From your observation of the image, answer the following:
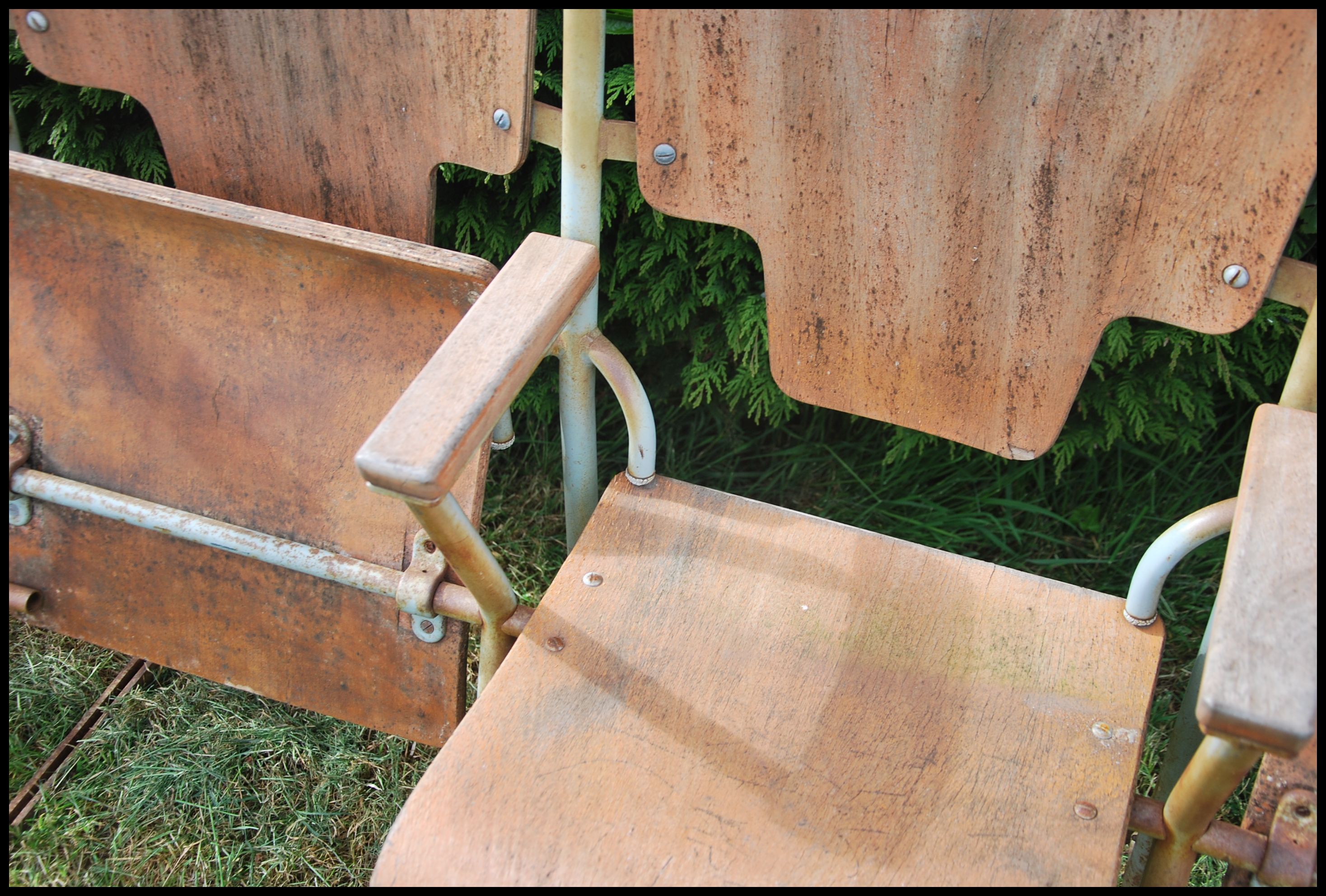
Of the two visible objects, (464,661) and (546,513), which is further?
(546,513)

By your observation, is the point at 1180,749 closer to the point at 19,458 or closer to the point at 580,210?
the point at 580,210

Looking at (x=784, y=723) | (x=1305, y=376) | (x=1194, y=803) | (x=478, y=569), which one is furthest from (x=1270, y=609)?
(x=478, y=569)

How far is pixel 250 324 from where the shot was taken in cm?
133

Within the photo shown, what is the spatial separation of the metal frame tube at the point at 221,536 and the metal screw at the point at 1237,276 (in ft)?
3.05

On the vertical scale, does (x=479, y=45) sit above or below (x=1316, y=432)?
above

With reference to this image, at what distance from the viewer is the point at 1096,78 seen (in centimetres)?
96

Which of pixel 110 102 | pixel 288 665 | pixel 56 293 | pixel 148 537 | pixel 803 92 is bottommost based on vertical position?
pixel 288 665

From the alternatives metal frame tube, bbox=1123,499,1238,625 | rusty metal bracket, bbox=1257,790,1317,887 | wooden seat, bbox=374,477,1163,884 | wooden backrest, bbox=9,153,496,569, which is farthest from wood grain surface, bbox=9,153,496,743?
rusty metal bracket, bbox=1257,790,1317,887

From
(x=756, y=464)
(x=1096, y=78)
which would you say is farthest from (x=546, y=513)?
(x=1096, y=78)

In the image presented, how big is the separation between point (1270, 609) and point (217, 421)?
46.9 inches

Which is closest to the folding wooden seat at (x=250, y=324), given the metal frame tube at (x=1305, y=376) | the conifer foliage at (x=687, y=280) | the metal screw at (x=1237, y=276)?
the conifer foliage at (x=687, y=280)

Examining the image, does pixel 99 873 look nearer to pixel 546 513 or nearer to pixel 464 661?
pixel 464 661

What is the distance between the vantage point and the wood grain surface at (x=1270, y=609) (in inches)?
29.0

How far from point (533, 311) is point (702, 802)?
51cm
